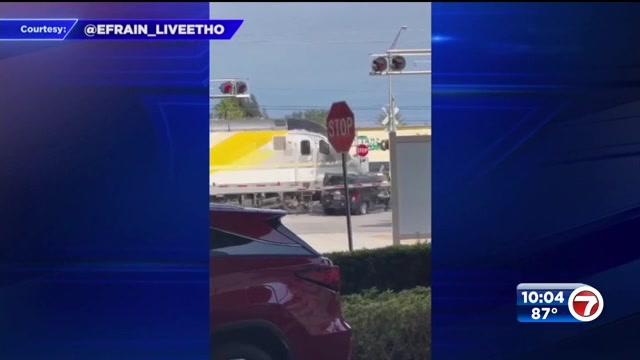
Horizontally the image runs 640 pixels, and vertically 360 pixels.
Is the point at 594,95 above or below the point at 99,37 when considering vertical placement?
below

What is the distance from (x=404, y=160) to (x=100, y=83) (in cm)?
125

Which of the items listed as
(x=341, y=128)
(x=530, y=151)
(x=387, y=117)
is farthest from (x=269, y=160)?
(x=530, y=151)

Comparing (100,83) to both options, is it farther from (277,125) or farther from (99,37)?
(277,125)

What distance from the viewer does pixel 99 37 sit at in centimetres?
288

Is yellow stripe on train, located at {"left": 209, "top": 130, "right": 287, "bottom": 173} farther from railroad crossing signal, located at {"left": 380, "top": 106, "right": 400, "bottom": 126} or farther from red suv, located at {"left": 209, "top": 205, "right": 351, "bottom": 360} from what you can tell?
railroad crossing signal, located at {"left": 380, "top": 106, "right": 400, "bottom": 126}

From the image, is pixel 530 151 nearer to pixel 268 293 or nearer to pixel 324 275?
pixel 324 275

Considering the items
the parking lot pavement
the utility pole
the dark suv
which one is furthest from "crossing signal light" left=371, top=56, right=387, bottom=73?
the parking lot pavement

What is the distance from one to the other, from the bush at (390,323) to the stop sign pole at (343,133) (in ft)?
0.86

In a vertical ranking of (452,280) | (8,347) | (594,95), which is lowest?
(8,347)

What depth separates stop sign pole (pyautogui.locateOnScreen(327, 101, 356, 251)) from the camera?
9.23ft

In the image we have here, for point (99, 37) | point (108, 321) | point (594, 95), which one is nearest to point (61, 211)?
point (108, 321)

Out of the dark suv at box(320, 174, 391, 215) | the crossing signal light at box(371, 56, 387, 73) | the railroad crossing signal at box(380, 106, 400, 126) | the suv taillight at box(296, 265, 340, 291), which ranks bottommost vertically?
the suv taillight at box(296, 265, 340, 291)

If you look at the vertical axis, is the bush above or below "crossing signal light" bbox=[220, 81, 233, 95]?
below

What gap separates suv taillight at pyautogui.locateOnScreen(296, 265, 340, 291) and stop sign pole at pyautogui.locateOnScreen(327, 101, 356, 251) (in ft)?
0.41
